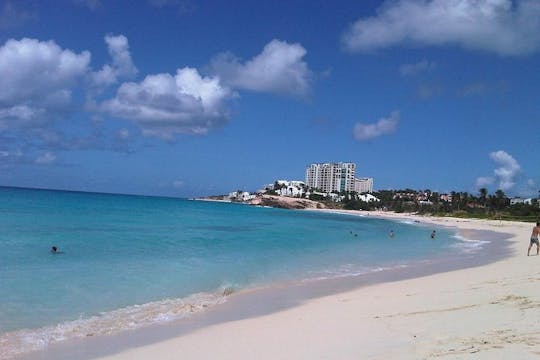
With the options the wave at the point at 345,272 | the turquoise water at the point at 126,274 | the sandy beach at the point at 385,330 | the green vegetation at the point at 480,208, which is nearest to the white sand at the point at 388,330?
the sandy beach at the point at 385,330

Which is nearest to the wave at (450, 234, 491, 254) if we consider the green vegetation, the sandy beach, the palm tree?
the sandy beach

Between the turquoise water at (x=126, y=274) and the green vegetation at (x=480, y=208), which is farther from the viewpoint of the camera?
the green vegetation at (x=480, y=208)

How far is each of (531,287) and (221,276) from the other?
35.6 ft

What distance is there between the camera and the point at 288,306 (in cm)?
1269

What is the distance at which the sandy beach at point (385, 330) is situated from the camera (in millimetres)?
7141

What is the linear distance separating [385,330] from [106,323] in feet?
20.7

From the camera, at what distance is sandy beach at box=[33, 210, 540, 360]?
714cm

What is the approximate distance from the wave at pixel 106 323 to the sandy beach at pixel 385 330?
64.5 inches

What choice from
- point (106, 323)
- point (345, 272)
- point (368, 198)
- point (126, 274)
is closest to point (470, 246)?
point (345, 272)

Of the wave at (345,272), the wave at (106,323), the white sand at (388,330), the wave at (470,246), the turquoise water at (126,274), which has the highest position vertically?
the white sand at (388,330)

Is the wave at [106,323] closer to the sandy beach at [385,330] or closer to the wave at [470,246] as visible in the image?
the sandy beach at [385,330]

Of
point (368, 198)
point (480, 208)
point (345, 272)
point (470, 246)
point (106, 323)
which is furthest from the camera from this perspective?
point (368, 198)

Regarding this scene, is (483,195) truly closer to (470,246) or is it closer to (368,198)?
(368,198)

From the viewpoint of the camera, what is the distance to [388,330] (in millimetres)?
8906
